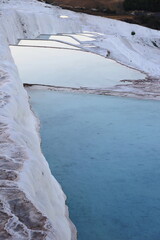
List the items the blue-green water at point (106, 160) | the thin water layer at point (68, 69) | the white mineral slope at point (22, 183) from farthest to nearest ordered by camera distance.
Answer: the thin water layer at point (68, 69), the blue-green water at point (106, 160), the white mineral slope at point (22, 183)

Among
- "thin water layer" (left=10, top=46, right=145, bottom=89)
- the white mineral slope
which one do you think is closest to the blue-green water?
the white mineral slope

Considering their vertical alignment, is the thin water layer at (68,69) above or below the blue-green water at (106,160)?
below

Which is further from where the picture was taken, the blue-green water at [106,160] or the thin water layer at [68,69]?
the thin water layer at [68,69]

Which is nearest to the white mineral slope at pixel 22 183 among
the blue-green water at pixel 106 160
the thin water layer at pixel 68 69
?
the blue-green water at pixel 106 160

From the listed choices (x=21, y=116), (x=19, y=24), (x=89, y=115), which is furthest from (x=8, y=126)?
(x=19, y=24)

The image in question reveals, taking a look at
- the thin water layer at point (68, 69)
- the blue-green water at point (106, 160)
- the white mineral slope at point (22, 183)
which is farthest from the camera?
the thin water layer at point (68, 69)

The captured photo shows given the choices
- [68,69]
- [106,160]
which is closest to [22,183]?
[106,160]

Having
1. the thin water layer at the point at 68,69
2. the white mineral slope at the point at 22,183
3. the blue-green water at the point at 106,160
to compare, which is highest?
the white mineral slope at the point at 22,183

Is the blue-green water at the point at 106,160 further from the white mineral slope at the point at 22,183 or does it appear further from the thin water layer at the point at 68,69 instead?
the thin water layer at the point at 68,69
